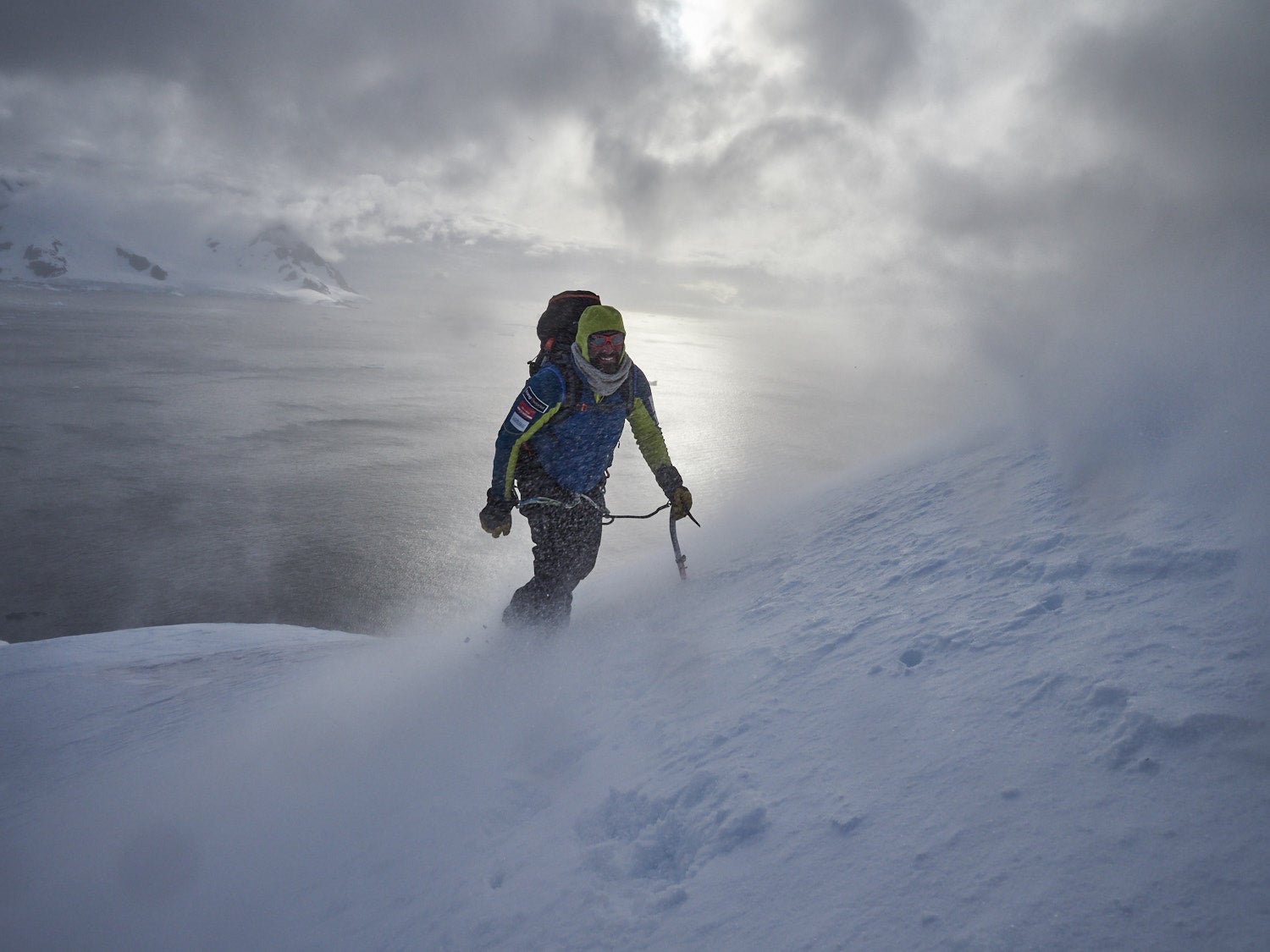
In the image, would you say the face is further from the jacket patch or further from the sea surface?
the sea surface

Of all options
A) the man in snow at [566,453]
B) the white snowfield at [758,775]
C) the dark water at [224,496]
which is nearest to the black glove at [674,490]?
the man in snow at [566,453]

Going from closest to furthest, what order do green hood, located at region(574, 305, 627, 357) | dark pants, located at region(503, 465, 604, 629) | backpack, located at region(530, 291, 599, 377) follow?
green hood, located at region(574, 305, 627, 357)
backpack, located at region(530, 291, 599, 377)
dark pants, located at region(503, 465, 604, 629)

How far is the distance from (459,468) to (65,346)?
50954 millimetres

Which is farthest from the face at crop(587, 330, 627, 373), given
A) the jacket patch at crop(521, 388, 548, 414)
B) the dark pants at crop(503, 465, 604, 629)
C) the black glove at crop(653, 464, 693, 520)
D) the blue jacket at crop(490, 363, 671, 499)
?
the black glove at crop(653, 464, 693, 520)

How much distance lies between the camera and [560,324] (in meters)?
4.38

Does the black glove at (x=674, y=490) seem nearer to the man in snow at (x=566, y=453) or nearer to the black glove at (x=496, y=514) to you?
the man in snow at (x=566, y=453)

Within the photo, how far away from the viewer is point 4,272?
637 ft

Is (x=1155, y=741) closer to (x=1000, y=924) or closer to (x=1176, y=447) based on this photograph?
(x=1000, y=924)

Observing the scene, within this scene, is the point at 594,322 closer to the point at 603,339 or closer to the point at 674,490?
the point at 603,339

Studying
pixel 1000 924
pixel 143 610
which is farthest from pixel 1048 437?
pixel 143 610

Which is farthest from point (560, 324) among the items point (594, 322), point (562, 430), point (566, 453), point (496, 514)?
point (496, 514)

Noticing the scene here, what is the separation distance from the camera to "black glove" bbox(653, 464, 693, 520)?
489 cm

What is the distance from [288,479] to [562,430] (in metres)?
24.0

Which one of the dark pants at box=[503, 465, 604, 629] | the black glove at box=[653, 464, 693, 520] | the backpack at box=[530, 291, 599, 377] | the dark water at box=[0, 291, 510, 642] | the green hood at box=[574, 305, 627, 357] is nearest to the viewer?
the green hood at box=[574, 305, 627, 357]
